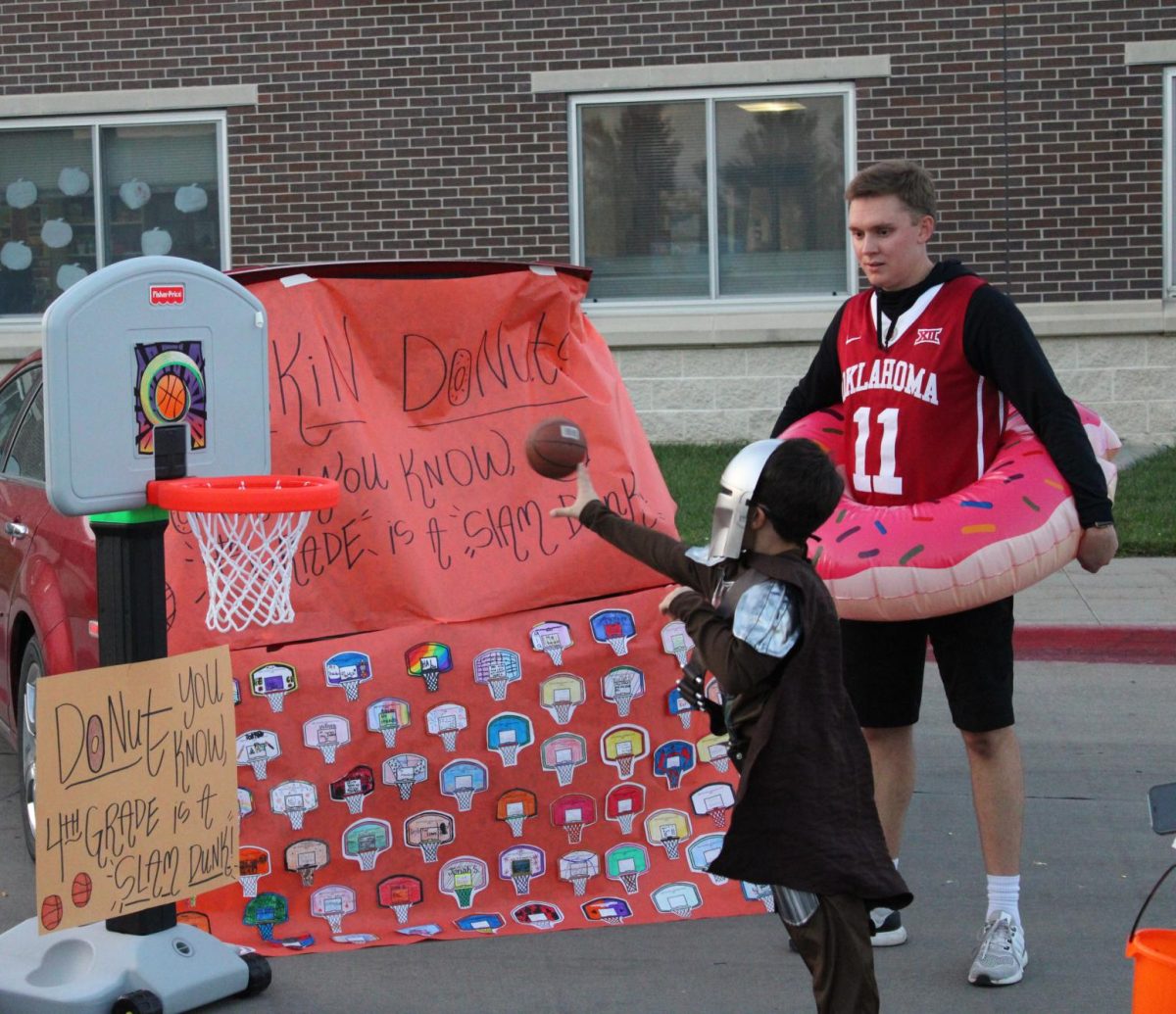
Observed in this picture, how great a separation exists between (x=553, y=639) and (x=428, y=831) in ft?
2.08

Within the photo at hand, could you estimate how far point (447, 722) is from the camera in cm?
454

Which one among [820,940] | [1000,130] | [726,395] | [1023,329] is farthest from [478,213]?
[820,940]

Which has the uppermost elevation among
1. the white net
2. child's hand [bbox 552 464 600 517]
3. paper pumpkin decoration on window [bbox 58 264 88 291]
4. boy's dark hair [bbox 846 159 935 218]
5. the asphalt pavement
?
paper pumpkin decoration on window [bbox 58 264 88 291]

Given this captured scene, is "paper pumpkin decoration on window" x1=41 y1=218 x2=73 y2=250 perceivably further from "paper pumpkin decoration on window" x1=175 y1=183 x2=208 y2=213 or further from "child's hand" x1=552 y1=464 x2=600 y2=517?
"child's hand" x1=552 y1=464 x2=600 y2=517

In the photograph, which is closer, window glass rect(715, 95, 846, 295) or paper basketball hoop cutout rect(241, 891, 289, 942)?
paper basketball hoop cutout rect(241, 891, 289, 942)

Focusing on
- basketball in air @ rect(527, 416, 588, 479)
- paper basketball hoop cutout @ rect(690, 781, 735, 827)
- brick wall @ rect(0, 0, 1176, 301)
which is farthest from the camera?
brick wall @ rect(0, 0, 1176, 301)

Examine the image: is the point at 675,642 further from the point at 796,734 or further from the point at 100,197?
the point at 100,197

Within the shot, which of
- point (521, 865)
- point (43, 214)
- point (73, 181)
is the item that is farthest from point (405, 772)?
point (43, 214)

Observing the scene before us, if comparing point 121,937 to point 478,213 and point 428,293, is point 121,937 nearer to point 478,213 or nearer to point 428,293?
point 428,293

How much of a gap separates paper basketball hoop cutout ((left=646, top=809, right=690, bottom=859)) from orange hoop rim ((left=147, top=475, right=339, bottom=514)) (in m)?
1.55

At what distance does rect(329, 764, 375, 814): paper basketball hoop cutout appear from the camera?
445cm

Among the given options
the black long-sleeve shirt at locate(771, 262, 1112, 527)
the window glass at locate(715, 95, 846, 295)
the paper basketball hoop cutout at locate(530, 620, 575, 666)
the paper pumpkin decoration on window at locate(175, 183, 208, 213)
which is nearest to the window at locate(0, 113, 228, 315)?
the paper pumpkin decoration on window at locate(175, 183, 208, 213)

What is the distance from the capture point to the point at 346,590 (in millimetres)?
4570

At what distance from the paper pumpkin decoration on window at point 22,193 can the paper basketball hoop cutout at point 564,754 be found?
10.5 metres
